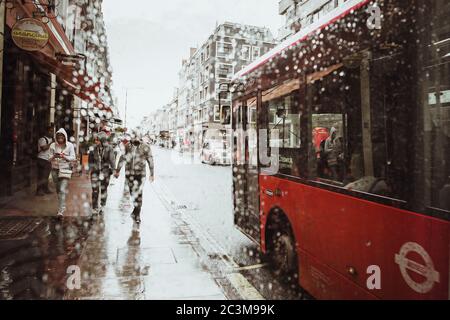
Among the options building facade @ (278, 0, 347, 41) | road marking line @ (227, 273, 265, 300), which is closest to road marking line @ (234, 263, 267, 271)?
road marking line @ (227, 273, 265, 300)

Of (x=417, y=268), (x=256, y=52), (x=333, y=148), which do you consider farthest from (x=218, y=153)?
(x=417, y=268)

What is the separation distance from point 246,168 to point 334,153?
8.53ft

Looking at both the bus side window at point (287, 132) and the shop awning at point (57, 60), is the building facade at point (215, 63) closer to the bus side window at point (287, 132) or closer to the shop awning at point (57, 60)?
the shop awning at point (57, 60)

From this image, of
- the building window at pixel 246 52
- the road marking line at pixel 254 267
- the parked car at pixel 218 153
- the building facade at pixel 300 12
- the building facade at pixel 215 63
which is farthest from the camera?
the building window at pixel 246 52

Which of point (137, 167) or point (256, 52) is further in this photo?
point (256, 52)

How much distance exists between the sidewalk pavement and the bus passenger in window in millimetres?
6260

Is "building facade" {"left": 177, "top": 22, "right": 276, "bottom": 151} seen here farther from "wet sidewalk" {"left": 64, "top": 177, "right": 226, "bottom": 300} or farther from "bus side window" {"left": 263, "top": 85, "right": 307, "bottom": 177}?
"bus side window" {"left": 263, "top": 85, "right": 307, "bottom": 177}

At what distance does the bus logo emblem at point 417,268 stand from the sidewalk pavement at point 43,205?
7.04m

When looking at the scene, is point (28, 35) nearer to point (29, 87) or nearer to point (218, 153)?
point (29, 87)

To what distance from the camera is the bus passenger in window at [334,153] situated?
3.14 m

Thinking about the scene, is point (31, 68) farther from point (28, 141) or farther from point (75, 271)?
point (75, 271)

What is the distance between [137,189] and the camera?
7332 millimetres

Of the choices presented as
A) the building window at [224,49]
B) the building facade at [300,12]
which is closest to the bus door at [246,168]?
the building facade at [300,12]
